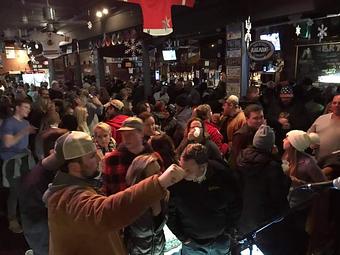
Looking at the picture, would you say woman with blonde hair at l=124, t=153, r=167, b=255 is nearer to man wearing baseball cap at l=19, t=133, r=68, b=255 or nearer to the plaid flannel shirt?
the plaid flannel shirt

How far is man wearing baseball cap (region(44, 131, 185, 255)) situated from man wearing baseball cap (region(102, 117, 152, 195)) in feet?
3.38

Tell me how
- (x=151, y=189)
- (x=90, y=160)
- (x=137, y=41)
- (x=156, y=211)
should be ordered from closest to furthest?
(x=151, y=189), (x=90, y=160), (x=156, y=211), (x=137, y=41)

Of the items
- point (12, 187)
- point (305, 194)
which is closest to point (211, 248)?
point (305, 194)

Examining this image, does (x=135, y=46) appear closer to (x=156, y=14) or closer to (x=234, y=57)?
(x=234, y=57)

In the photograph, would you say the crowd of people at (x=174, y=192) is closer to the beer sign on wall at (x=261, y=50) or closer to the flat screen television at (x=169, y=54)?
the beer sign on wall at (x=261, y=50)

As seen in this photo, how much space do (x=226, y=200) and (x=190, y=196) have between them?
11.7 inches

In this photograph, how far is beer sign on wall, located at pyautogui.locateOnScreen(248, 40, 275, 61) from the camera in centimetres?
672

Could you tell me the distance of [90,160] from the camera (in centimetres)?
184

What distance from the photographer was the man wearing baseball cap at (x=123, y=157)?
2914 millimetres

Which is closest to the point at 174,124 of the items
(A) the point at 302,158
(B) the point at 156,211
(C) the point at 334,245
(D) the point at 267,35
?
(A) the point at 302,158

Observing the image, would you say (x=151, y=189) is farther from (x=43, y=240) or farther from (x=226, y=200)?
(x=43, y=240)

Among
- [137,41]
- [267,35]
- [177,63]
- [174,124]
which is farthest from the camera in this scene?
[177,63]

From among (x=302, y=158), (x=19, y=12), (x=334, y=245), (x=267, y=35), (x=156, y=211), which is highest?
(x=19, y=12)

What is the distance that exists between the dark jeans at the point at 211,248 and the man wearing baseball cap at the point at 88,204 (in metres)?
0.91
